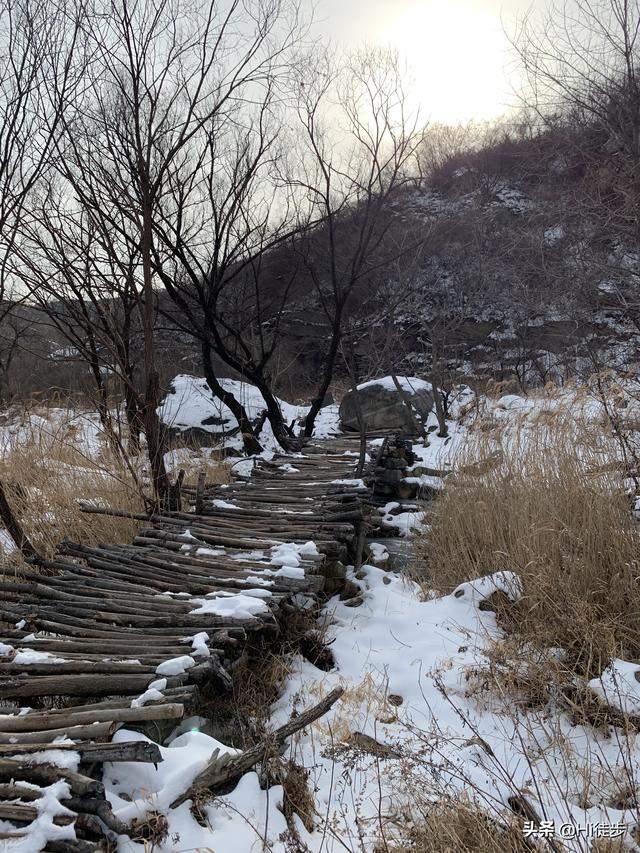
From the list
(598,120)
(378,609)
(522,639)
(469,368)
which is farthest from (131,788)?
(469,368)

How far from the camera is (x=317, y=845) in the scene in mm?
1931

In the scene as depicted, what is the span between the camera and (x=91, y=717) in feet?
6.73

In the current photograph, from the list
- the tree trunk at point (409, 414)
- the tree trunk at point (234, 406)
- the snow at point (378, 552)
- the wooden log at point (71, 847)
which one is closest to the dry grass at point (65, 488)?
the snow at point (378, 552)

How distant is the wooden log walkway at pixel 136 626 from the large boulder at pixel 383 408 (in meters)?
4.16

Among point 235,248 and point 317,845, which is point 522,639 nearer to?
point 317,845

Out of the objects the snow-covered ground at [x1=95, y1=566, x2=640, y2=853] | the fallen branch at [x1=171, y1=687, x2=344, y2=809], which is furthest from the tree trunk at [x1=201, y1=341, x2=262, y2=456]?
the fallen branch at [x1=171, y1=687, x2=344, y2=809]

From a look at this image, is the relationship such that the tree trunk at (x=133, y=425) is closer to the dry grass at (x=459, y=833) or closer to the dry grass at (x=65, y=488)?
the dry grass at (x=65, y=488)

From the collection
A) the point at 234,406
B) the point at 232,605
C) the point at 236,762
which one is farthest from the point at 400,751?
the point at 234,406

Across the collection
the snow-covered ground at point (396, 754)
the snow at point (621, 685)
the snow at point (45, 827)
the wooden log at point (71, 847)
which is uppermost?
the snow at point (45, 827)

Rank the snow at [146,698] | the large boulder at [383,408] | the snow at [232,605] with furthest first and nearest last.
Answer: the large boulder at [383,408]
the snow at [232,605]
the snow at [146,698]

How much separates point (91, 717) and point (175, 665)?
370 millimetres

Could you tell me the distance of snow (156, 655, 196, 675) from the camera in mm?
2328

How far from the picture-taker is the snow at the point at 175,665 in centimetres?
233

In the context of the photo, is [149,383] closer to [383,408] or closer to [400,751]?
[400,751]
